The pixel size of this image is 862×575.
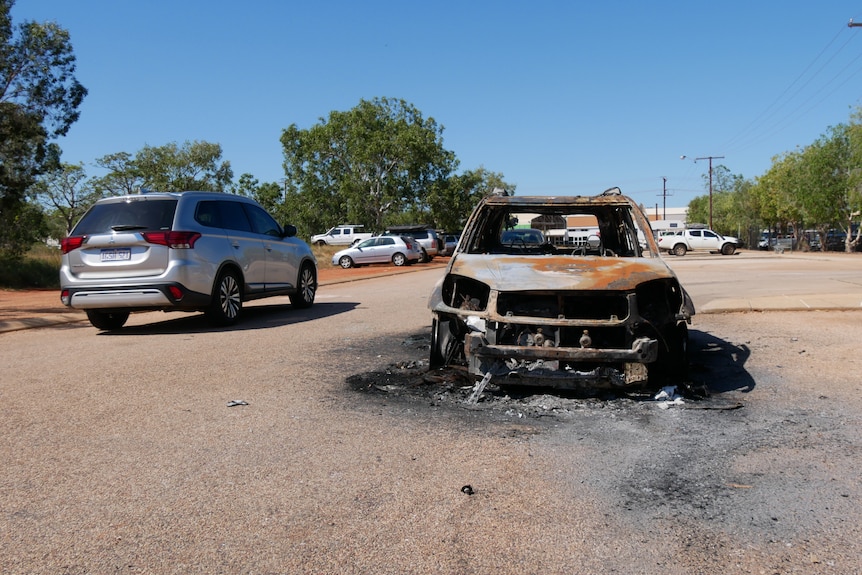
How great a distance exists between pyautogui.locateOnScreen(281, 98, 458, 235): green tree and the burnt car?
50.0 meters

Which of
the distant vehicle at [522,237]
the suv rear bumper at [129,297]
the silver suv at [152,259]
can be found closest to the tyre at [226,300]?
the silver suv at [152,259]

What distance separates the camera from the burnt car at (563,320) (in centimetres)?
541

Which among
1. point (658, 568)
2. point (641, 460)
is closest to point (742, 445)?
point (641, 460)

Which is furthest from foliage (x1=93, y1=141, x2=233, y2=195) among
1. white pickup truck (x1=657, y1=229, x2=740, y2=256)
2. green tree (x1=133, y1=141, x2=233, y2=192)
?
white pickup truck (x1=657, y1=229, x2=740, y2=256)

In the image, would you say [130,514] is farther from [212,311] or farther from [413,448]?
[212,311]

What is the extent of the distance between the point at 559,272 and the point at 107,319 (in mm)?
7244

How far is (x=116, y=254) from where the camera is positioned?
9500 millimetres

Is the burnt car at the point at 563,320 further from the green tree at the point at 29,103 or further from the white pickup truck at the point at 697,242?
the white pickup truck at the point at 697,242

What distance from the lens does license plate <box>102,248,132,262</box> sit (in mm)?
9477

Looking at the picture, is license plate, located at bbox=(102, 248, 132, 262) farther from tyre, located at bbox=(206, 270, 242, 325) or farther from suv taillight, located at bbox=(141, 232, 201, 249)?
tyre, located at bbox=(206, 270, 242, 325)

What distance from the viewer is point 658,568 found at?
2869mm

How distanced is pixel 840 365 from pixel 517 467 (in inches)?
182

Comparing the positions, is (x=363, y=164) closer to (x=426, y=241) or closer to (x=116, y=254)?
(x=426, y=241)

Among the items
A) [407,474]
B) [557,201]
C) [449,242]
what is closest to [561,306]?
[407,474]
